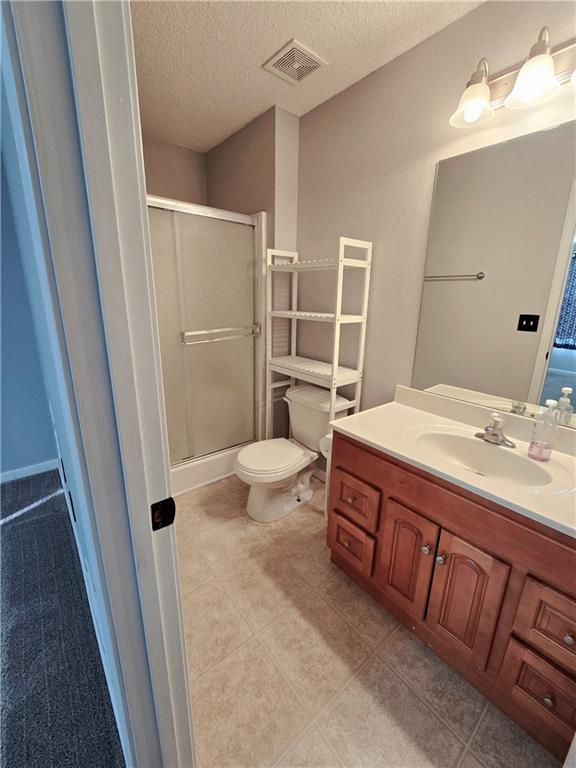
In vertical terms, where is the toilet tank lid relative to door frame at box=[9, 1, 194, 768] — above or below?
below

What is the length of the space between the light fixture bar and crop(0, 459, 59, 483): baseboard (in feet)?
10.1

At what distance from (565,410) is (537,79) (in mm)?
1148

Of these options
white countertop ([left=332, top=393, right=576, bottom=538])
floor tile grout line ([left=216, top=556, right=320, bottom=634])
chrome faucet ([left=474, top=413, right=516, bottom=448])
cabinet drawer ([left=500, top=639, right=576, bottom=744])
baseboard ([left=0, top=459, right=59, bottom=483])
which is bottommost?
floor tile grout line ([left=216, top=556, right=320, bottom=634])

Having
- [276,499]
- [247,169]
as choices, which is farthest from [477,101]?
[276,499]

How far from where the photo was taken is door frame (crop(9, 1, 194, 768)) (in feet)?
1.28

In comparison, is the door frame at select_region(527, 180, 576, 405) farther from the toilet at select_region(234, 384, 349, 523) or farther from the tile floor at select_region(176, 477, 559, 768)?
the tile floor at select_region(176, 477, 559, 768)

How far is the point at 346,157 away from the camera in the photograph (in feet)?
6.30

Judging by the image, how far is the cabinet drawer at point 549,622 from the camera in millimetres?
886

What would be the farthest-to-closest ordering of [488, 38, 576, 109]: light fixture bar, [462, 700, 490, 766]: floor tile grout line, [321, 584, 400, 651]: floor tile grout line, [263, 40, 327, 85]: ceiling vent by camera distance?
[263, 40, 327, 85]: ceiling vent → [321, 584, 400, 651]: floor tile grout line → [488, 38, 576, 109]: light fixture bar → [462, 700, 490, 766]: floor tile grout line

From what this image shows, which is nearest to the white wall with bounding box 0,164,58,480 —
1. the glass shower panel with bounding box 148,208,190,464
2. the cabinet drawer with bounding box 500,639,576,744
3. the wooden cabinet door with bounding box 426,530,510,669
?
the glass shower panel with bounding box 148,208,190,464

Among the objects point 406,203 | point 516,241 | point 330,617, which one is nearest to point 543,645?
point 330,617

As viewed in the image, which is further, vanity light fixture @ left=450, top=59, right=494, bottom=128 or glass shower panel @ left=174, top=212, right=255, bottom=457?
glass shower panel @ left=174, top=212, right=255, bottom=457

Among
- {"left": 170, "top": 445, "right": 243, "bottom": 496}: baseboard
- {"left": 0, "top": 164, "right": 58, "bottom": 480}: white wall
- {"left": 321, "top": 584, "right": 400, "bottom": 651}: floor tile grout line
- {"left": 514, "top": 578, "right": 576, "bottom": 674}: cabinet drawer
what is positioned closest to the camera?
{"left": 514, "top": 578, "right": 576, "bottom": 674}: cabinet drawer

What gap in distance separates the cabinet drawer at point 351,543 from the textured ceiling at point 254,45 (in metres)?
2.14
